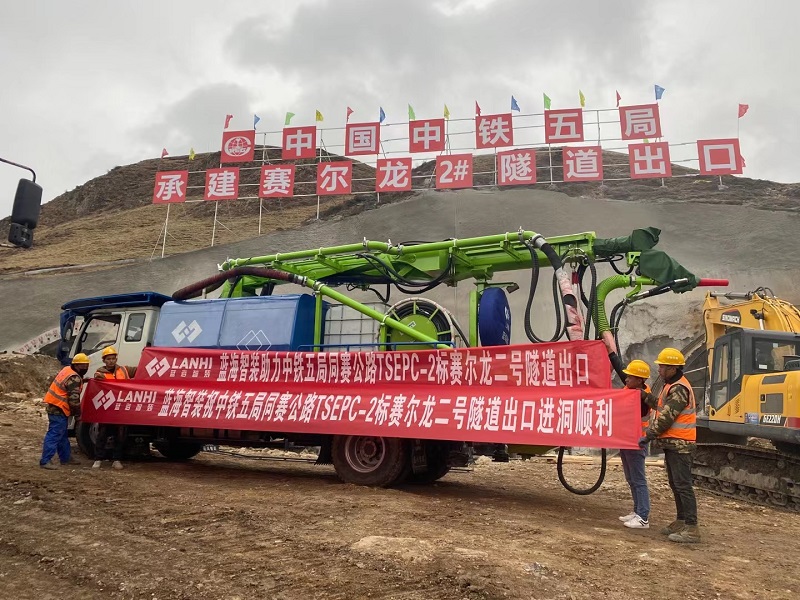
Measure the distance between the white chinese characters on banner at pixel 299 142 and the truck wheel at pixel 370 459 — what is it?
1708 cm

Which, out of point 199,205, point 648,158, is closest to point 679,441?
point 648,158

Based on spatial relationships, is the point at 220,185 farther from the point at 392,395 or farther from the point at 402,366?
the point at 392,395

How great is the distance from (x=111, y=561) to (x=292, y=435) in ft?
12.8

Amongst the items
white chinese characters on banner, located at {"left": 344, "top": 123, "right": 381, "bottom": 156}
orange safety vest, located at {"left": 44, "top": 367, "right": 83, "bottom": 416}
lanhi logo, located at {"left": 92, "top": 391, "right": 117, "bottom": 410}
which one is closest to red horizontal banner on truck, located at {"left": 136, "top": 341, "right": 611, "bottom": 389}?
lanhi logo, located at {"left": 92, "top": 391, "right": 117, "bottom": 410}

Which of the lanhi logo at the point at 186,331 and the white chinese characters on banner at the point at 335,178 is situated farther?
the white chinese characters on banner at the point at 335,178

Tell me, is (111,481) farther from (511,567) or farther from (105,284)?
(105,284)

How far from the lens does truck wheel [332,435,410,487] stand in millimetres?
7676

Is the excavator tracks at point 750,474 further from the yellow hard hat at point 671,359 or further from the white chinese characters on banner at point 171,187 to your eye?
the white chinese characters on banner at point 171,187

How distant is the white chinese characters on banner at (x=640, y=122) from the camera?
68.9 feet

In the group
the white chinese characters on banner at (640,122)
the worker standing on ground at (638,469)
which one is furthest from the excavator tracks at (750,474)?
the white chinese characters on banner at (640,122)

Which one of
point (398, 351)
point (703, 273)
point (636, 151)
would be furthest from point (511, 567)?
point (636, 151)

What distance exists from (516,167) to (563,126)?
2.21m

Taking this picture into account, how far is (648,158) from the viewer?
68.0 ft

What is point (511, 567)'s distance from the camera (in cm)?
444
